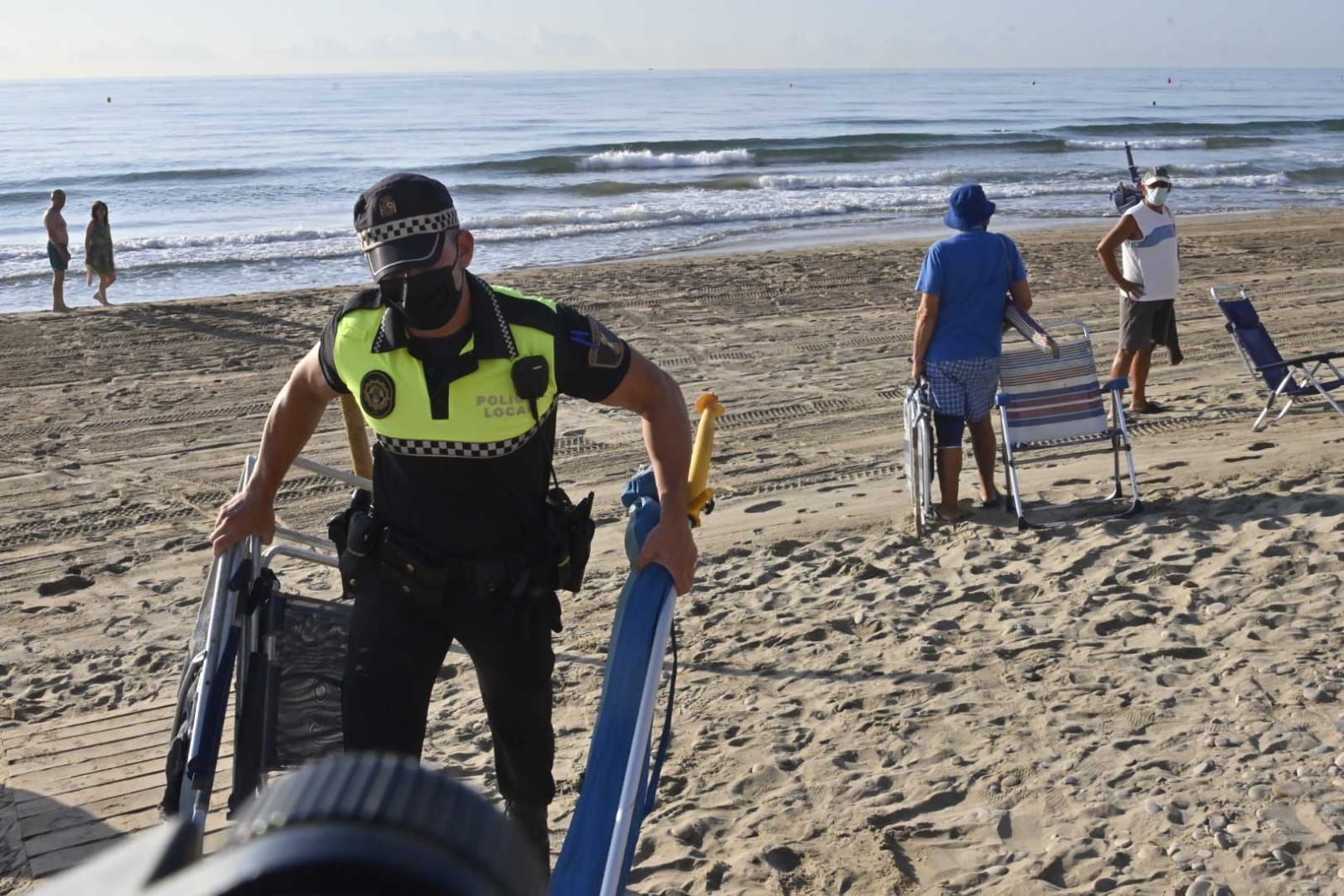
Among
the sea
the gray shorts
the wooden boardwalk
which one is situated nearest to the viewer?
the wooden boardwalk

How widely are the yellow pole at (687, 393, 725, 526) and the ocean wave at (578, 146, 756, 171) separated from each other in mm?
32848

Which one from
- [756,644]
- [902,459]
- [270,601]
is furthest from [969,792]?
[902,459]

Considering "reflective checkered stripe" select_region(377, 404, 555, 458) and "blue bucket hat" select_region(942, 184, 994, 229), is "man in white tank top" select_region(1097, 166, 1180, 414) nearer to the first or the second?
"blue bucket hat" select_region(942, 184, 994, 229)

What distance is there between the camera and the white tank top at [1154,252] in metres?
9.07

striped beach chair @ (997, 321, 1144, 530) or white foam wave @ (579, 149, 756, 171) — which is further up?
white foam wave @ (579, 149, 756, 171)

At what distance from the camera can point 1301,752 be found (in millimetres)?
4246

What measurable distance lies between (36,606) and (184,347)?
6.29 m

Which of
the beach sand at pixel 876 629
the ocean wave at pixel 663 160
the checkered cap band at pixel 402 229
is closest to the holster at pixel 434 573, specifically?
the checkered cap band at pixel 402 229

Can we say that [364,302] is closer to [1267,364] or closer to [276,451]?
[276,451]

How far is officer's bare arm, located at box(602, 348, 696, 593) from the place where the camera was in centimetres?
270

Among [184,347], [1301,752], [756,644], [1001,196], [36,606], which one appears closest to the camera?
[1301,752]

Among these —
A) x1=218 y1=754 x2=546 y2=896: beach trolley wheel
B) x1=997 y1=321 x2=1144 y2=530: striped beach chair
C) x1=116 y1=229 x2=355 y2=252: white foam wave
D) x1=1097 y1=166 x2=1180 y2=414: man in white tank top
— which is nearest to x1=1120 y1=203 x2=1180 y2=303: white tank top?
x1=1097 y1=166 x2=1180 y2=414: man in white tank top

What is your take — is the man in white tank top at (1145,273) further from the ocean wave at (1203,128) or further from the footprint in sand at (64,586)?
the ocean wave at (1203,128)

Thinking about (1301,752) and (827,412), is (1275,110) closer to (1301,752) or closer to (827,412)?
(827,412)
